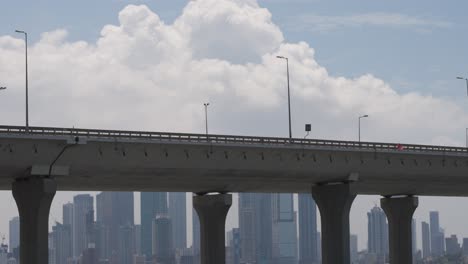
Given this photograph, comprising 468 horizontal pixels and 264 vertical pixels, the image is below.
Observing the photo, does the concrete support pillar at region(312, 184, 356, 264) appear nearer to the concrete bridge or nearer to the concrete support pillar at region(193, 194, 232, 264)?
the concrete bridge

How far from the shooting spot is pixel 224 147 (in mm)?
91250

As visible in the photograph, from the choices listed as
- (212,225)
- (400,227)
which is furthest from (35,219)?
(400,227)

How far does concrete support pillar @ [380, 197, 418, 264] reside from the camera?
116938 millimetres

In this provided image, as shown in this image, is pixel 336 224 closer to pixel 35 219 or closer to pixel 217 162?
pixel 217 162

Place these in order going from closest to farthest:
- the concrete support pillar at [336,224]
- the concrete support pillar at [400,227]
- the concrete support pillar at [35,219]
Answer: the concrete support pillar at [35,219]
the concrete support pillar at [336,224]
the concrete support pillar at [400,227]

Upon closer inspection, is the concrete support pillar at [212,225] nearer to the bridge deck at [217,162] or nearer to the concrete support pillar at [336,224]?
the bridge deck at [217,162]

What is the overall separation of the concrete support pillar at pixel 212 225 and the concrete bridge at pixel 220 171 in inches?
3.8

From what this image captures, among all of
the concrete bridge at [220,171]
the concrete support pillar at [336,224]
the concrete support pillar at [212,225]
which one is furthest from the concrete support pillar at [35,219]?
the concrete support pillar at [336,224]

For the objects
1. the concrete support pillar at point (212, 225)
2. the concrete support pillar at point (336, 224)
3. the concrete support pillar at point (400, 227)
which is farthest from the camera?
the concrete support pillar at point (400, 227)

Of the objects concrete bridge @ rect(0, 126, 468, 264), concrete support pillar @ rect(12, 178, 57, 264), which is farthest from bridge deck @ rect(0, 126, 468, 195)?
concrete support pillar @ rect(12, 178, 57, 264)

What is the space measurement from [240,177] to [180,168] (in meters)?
8.90

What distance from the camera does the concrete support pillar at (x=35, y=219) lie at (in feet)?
264

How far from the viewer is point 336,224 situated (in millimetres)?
101875

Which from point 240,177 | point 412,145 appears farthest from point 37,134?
point 412,145
